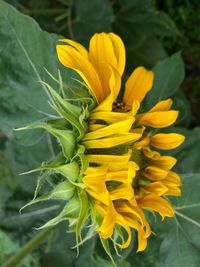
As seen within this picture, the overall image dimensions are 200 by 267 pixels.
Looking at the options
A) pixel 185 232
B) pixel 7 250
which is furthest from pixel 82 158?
pixel 7 250

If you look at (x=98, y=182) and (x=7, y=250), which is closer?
(x=98, y=182)

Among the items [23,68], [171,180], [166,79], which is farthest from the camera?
[166,79]

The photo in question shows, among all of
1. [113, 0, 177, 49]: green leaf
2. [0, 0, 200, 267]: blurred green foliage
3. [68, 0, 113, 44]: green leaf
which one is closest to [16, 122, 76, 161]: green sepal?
[0, 0, 200, 267]: blurred green foliage

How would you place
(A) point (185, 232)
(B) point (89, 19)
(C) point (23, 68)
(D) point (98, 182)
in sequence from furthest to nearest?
(B) point (89, 19) → (A) point (185, 232) → (C) point (23, 68) → (D) point (98, 182)

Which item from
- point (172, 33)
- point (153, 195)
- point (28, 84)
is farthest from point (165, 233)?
point (172, 33)

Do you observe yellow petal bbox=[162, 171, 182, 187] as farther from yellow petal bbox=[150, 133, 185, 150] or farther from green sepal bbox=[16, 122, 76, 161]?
green sepal bbox=[16, 122, 76, 161]

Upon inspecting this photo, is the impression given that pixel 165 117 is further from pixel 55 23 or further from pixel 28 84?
pixel 55 23

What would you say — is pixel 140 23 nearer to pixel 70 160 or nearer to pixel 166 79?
pixel 166 79

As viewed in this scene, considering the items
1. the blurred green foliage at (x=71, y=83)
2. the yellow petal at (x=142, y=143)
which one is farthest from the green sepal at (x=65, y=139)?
the blurred green foliage at (x=71, y=83)
